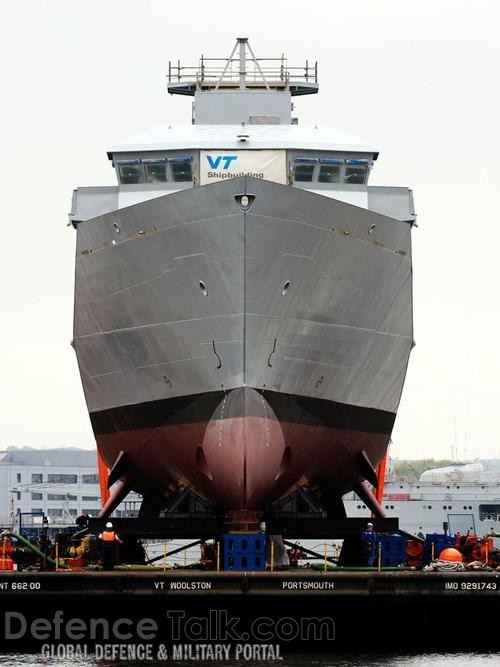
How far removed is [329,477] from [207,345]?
4847mm

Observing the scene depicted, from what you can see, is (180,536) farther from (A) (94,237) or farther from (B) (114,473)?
(A) (94,237)

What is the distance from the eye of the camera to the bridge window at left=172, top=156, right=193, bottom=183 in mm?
31141

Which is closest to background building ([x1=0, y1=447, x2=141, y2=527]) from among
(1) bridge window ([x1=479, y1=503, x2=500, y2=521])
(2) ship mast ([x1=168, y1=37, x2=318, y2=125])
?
(1) bridge window ([x1=479, y1=503, x2=500, y2=521])

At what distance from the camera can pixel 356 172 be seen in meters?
32.0

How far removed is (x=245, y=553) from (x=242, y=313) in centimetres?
442

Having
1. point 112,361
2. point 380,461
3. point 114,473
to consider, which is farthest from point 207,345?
point 380,461

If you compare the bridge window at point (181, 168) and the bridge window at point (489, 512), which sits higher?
the bridge window at point (181, 168)

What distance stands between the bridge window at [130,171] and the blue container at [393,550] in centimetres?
982

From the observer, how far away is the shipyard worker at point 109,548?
25375 mm

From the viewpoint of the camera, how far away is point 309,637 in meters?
23.8

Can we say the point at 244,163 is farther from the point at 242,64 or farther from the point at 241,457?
the point at 242,64

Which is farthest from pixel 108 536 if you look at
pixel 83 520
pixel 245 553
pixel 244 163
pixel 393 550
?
pixel 244 163

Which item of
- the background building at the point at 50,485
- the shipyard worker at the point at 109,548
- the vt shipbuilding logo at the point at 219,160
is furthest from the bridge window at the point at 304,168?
the background building at the point at 50,485

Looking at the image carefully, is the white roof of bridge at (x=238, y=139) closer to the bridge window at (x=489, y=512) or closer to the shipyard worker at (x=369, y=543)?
the shipyard worker at (x=369, y=543)
